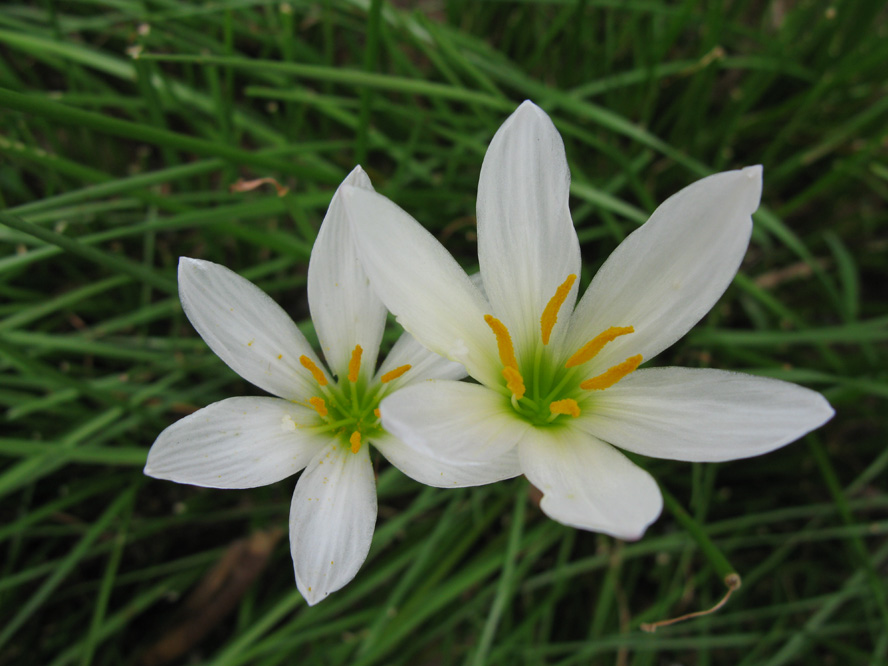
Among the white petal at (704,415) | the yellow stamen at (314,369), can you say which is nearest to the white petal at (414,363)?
the yellow stamen at (314,369)

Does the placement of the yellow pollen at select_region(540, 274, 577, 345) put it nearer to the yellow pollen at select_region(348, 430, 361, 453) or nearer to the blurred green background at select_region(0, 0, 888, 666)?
the yellow pollen at select_region(348, 430, 361, 453)

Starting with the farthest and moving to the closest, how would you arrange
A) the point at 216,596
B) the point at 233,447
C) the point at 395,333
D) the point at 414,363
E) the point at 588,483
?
the point at 216,596, the point at 395,333, the point at 414,363, the point at 233,447, the point at 588,483

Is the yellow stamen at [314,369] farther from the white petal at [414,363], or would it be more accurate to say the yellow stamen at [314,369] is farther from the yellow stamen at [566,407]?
the yellow stamen at [566,407]

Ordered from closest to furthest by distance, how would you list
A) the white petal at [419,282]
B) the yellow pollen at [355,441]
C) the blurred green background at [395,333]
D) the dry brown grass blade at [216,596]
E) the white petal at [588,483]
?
1. the white petal at [588,483]
2. the white petal at [419,282]
3. the yellow pollen at [355,441]
4. the blurred green background at [395,333]
5. the dry brown grass blade at [216,596]

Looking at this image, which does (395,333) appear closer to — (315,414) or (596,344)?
(315,414)

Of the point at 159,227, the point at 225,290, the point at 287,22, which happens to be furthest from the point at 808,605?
the point at 287,22

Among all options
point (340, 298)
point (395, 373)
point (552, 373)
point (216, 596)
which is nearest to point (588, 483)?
point (552, 373)

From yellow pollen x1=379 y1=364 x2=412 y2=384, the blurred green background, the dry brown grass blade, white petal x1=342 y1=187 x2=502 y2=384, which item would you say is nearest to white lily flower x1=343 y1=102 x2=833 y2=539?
white petal x1=342 y1=187 x2=502 y2=384
